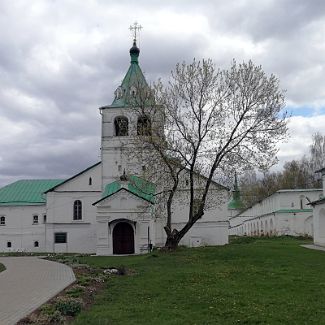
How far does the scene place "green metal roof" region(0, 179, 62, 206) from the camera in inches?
1962

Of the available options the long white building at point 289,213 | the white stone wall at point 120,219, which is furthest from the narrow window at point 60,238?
the long white building at point 289,213

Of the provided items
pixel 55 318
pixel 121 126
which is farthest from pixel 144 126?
pixel 55 318

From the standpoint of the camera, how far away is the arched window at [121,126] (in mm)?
39494

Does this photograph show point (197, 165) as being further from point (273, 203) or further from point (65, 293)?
point (273, 203)

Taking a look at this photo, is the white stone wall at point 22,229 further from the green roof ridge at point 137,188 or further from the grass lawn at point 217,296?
the grass lawn at point 217,296

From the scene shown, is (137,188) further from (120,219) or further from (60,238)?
(60,238)

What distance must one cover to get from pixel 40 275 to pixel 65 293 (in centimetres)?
705

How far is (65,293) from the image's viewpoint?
13875mm

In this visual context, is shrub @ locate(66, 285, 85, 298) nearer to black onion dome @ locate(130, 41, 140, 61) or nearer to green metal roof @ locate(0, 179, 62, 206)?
black onion dome @ locate(130, 41, 140, 61)

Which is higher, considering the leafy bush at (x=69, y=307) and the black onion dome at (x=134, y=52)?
the black onion dome at (x=134, y=52)

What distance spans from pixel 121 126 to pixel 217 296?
2942 cm

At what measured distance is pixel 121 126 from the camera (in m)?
40.4

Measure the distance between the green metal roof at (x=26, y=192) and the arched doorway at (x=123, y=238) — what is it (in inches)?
580

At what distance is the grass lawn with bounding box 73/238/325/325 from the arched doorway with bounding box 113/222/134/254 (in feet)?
55.8
